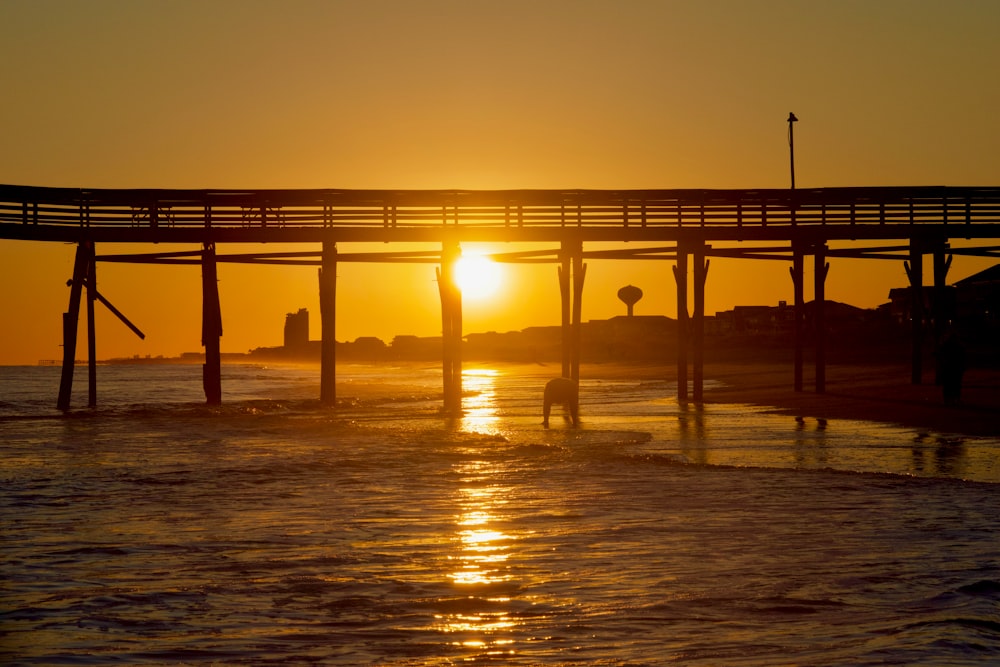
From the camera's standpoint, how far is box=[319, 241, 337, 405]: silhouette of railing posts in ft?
98.2

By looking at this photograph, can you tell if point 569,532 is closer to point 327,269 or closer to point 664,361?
point 327,269

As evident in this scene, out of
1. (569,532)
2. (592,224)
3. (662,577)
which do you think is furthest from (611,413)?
(662,577)

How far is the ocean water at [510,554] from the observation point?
7.07 m

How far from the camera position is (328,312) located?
1214 inches

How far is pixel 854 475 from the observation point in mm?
Result: 14898

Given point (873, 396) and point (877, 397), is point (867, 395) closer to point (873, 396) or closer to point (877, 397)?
point (873, 396)

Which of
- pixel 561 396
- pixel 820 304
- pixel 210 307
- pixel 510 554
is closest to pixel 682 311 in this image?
pixel 820 304

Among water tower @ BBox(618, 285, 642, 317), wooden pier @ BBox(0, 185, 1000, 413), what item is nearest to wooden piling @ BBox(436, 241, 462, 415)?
wooden pier @ BBox(0, 185, 1000, 413)

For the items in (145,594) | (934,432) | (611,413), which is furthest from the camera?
(611,413)

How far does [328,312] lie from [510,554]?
70.7 feet

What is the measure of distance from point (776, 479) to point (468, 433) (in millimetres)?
9488

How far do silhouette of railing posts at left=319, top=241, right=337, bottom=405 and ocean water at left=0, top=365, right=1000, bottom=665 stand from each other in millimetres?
10546

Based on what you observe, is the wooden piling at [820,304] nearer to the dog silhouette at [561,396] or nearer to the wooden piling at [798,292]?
the wooden piling at [798,292]

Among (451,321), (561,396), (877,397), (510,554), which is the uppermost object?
(451,321)
